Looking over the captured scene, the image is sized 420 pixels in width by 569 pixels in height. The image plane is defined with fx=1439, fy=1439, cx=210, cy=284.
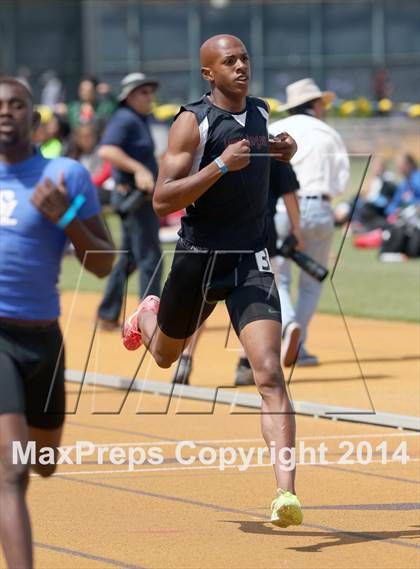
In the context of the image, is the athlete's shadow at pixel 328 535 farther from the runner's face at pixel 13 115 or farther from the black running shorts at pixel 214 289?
the runner's face at pixel 13 115

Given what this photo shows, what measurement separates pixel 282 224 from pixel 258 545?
581 cm

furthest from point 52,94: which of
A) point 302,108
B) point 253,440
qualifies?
point 253,440

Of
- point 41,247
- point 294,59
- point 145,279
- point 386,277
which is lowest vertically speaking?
point 294,59

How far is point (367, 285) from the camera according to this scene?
61.3 ft

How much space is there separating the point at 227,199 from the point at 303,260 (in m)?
4.22

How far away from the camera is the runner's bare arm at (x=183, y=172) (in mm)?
7137

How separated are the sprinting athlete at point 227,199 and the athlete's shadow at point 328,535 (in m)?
0.58

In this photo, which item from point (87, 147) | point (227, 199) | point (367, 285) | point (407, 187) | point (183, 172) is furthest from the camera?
point (87, 147)

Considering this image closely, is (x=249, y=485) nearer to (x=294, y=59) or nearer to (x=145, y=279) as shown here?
(x=145, y=279)

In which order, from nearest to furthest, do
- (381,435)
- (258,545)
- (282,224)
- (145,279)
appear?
(258,545), (381,435), (282,224), (145,279)

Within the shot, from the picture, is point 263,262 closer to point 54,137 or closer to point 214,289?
point 214,289

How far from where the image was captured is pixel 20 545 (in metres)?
5.31

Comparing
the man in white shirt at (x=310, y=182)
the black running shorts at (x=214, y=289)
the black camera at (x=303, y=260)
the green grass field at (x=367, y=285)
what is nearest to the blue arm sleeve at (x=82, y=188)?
the black running shorts at (x=214, y=289)

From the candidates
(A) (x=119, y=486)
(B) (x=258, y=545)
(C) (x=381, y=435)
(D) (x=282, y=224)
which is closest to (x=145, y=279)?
(D) (x=282, y=224)
